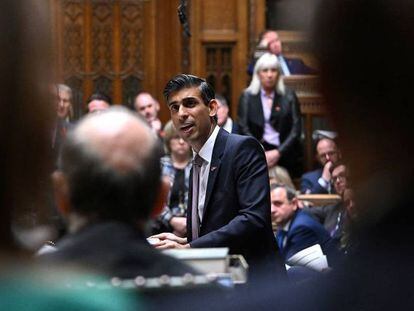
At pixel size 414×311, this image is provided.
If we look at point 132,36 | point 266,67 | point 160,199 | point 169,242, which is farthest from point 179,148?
point 160,199

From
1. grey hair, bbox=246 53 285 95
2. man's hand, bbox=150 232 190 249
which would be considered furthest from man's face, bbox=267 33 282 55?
man's hand, bbox=150 232 190 249

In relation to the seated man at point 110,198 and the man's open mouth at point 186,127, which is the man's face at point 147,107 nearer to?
the man's open mouth at point 186,127

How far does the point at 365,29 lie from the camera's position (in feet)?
5.80

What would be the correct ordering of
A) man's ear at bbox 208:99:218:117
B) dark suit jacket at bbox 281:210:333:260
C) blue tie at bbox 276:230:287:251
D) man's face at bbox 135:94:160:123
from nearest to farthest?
man's ear at bbox 208:99:218:117 → dark suit jacket at bbox 281:210:333:260 → blue tie at bbox 276:230:287:251 → man's face at bbox 135:94:160:123

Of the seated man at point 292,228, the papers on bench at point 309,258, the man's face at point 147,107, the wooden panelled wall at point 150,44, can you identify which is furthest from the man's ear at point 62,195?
the wooden panelled wall at point 150,44

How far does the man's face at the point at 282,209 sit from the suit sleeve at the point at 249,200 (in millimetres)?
2364

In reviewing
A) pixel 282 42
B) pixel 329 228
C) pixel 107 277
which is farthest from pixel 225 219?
pixel 282 42

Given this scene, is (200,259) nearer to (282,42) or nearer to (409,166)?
(409,166)

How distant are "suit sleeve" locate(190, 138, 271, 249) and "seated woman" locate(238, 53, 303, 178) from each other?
4972 millimetres

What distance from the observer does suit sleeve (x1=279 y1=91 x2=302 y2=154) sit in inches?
410

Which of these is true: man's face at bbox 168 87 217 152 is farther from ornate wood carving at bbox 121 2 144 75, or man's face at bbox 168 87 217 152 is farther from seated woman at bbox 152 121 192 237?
ornate wood carving at bbox 121 2 144 75

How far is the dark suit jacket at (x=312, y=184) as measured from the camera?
31.8 feet

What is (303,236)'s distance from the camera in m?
7.38

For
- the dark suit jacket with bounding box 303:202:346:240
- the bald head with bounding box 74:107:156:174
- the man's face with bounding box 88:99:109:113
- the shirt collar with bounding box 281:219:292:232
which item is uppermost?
the bald head with bounding box 74:107:156:174
